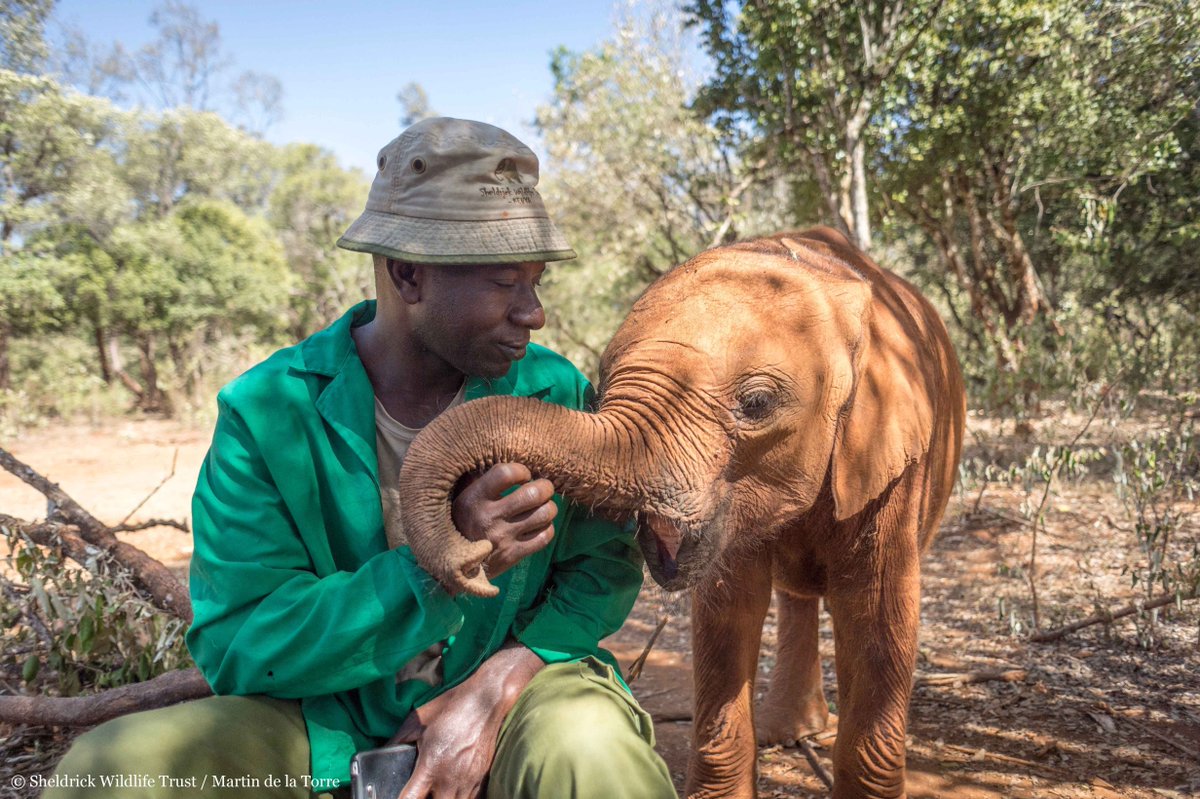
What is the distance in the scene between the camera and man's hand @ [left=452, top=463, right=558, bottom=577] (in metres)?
1.86

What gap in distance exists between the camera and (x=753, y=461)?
2.56m

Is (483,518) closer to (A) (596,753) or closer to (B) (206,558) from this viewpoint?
(A) (596,753)

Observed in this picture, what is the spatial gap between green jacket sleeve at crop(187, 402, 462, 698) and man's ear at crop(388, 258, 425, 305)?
518mm

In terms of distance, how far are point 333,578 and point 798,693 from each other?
2.76 meters

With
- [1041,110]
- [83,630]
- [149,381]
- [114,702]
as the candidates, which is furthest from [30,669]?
[149,381]

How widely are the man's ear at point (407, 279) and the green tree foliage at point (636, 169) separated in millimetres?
10170

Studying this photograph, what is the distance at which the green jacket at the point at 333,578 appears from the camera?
2.00m

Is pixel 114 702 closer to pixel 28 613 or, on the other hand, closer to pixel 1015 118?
pixel 28 613

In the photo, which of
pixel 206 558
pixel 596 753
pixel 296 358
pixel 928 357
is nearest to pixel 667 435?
pixel 596 753

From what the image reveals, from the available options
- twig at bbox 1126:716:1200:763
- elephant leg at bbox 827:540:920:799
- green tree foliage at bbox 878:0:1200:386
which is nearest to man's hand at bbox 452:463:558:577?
elephant leg at bbox 827:540:920:799

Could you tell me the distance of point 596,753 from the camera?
1.89 m

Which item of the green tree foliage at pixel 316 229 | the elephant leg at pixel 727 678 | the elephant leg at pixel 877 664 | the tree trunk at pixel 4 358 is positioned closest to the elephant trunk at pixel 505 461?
the elephant leg at pixel 727 678

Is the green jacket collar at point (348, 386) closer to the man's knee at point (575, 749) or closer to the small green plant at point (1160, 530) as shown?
the man's knee at point (575, 749)

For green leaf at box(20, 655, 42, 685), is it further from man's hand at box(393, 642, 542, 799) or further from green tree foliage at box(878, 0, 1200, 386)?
green tree foliage at box(878, 0, 1200, 386)
